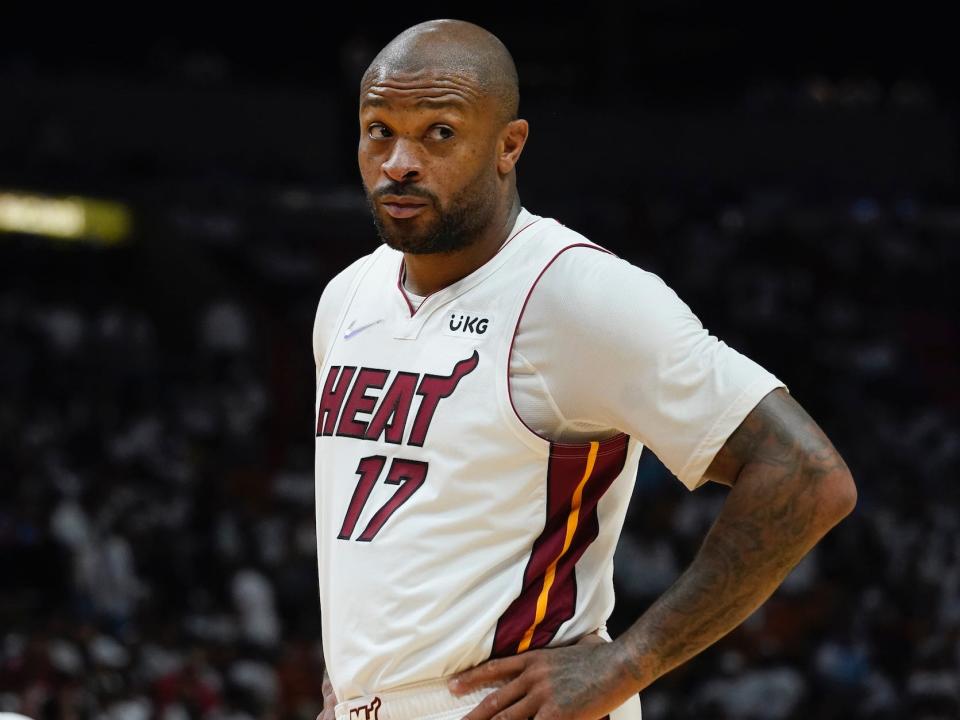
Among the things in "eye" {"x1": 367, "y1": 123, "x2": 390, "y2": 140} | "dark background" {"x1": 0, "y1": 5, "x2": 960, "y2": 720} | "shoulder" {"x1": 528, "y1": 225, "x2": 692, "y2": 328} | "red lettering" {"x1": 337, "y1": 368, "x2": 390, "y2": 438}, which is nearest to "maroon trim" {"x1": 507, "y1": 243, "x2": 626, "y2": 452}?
"shoulder" {"x1": 528, "y1": 225, "x2": 692, "y2": 328}

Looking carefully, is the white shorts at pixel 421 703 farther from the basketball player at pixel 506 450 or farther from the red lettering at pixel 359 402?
the red lettering at pixel 359 402

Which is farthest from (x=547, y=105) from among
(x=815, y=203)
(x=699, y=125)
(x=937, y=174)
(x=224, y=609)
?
(x=224, y=609)

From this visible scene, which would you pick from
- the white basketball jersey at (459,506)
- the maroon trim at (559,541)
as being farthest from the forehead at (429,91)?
the maroon trim at (559,541)

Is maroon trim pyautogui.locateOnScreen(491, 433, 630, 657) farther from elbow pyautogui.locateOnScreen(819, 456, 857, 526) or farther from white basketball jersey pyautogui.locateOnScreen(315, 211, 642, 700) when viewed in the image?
elbow pyautogui.locateOnScreen(819, 456, 857, 526)

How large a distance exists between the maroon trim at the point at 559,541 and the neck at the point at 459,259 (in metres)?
0.41

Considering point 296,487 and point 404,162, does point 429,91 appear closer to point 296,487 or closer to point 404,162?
point 404,162

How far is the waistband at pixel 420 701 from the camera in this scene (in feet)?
8.13

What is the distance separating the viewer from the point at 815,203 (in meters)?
19.5

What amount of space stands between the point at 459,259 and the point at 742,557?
763 millimetres

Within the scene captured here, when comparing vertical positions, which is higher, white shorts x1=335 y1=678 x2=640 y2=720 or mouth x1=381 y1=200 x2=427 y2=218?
mouth x1=381 y1=200 x2=427 y2=218

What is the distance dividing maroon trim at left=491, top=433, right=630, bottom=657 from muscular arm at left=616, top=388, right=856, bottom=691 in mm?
178

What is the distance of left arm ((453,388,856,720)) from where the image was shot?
2324 mm

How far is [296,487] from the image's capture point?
554 inches

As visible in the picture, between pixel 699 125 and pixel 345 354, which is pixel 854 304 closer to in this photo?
pixel 699 125
